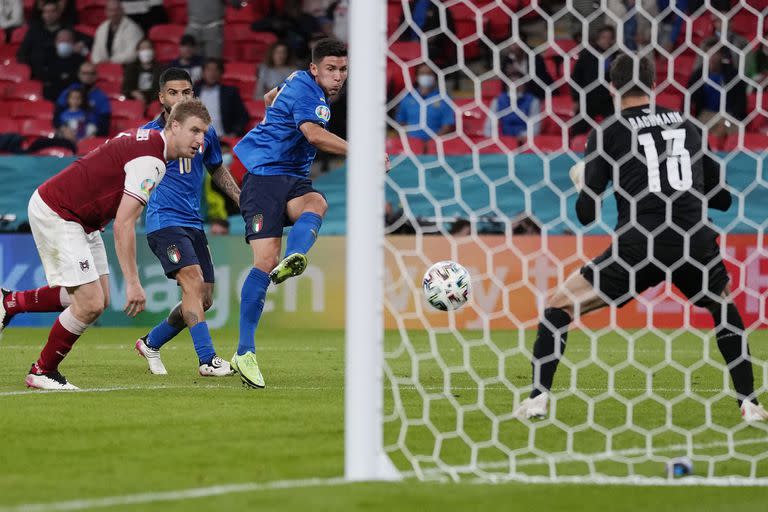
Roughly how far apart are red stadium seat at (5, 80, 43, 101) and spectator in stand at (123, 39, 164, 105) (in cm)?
102

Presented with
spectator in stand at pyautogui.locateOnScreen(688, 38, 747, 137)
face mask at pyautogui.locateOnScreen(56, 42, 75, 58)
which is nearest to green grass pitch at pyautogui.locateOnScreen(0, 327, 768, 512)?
spectator in stand at pyautogui.locateOnScreen(688, 38, 747, 137)

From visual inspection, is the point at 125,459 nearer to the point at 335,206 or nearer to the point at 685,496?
the point at 685,496

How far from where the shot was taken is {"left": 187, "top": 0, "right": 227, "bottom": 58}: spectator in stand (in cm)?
1486

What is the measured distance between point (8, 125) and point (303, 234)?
809 cm

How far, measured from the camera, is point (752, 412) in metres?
5.57

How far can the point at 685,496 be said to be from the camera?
154 inches

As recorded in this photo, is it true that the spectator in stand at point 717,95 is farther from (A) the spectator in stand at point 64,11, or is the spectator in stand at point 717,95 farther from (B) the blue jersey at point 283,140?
(A) the spectator in stand at point 64,11

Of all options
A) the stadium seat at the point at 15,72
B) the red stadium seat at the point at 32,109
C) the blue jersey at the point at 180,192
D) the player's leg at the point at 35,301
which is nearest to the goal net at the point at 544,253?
the blue jersey at the point at 180,192

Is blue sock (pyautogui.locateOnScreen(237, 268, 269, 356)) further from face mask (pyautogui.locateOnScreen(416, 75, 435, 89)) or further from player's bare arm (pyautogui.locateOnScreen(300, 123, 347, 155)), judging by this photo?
face mask (pyautogui.locateOnScreen(416, 75, 435, 89))

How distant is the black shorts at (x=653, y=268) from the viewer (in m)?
5.60

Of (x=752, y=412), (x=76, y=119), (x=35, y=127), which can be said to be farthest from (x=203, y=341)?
(x=35, y=127)

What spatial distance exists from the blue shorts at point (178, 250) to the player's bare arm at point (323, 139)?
1.15 m

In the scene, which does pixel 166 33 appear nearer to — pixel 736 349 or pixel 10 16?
pixel 10 16

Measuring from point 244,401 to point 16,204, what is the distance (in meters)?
6.66
